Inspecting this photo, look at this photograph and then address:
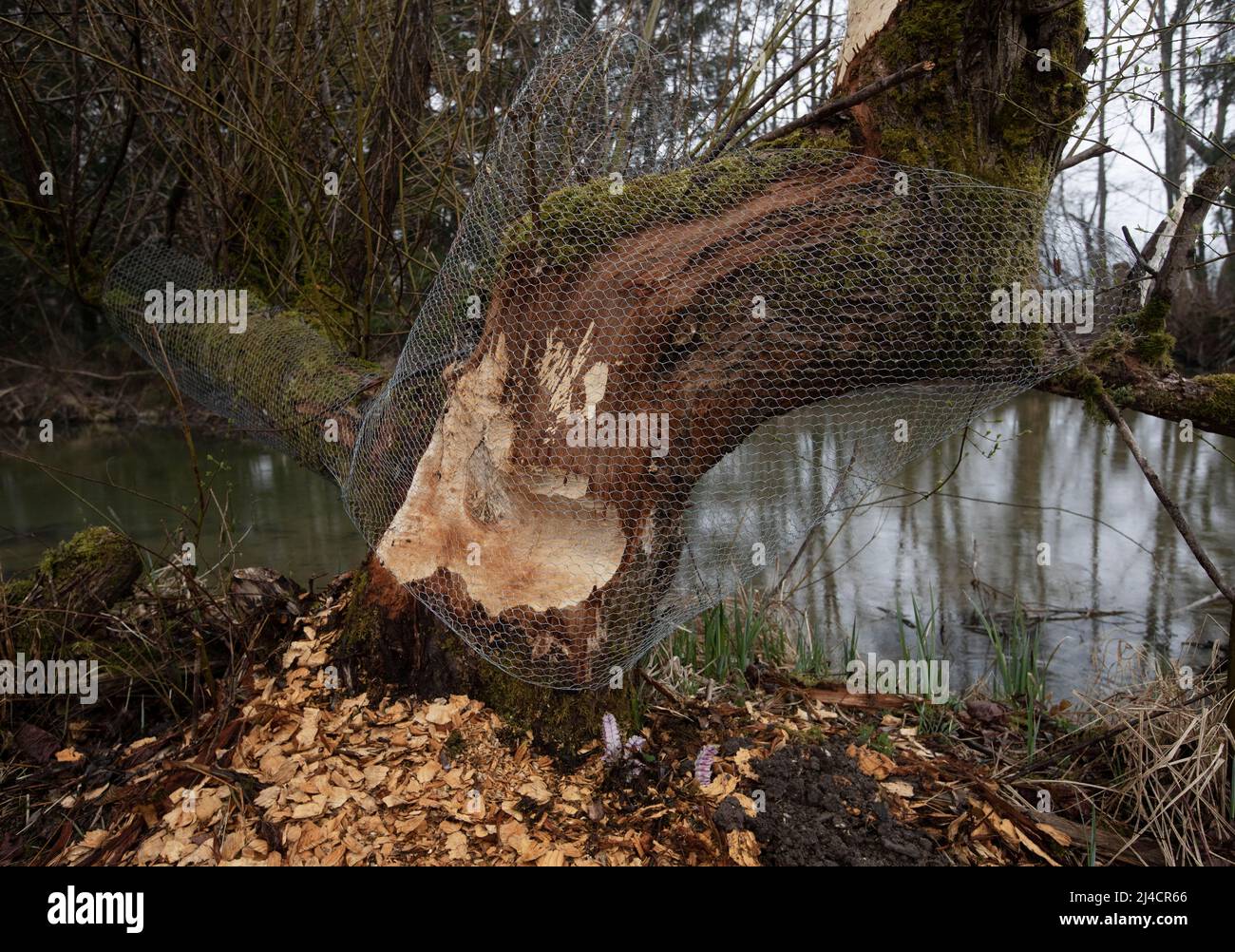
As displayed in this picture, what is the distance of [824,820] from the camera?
2.00 metres

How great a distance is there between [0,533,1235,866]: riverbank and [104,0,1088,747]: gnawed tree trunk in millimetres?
253

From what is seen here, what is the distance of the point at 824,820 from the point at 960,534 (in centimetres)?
532

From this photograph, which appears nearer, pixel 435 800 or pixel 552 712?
pixel 435 800

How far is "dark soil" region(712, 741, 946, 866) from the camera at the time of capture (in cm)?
190

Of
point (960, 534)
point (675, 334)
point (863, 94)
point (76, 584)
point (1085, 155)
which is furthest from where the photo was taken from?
point (960, 534)

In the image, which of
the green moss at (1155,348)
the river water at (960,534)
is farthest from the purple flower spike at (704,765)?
the green moss at (1155,348)

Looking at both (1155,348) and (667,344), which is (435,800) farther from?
(1155,348)

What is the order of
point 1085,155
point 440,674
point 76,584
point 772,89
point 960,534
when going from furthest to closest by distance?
point 960,534 → point 772,89 → point 76,584 → point 1085,155 → point 440,674

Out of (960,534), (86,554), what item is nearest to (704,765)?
(86,554)

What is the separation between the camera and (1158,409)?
7.91 ft

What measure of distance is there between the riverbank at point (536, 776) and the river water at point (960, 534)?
2.51 feet

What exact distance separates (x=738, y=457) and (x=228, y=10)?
351 cm
